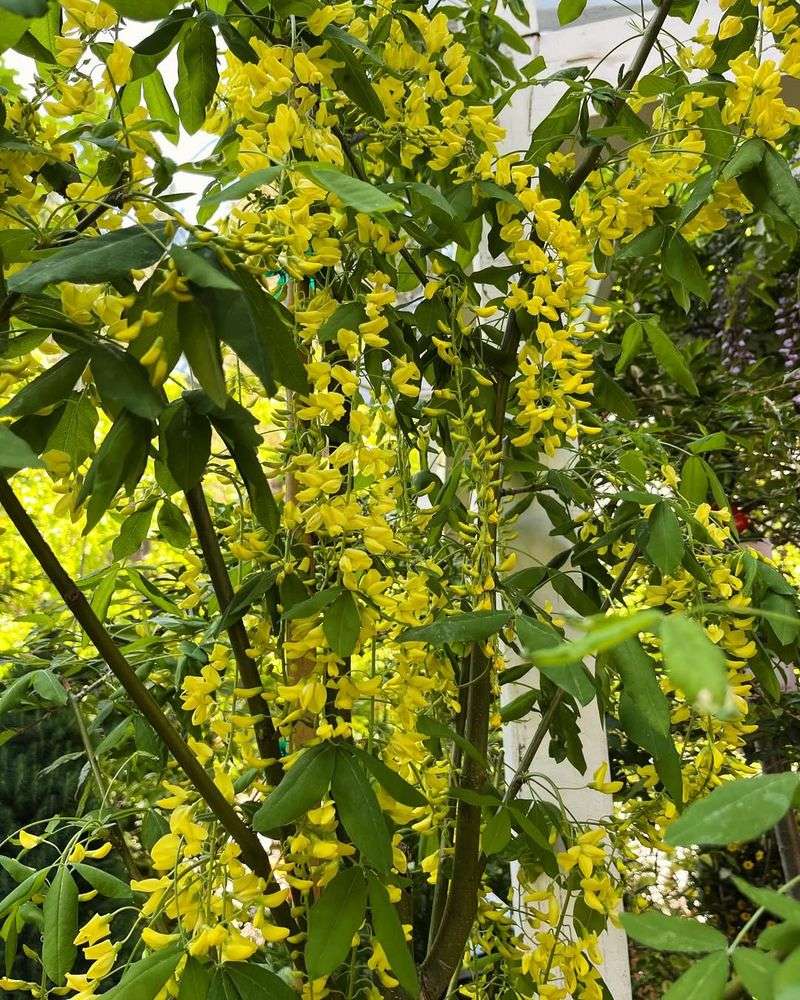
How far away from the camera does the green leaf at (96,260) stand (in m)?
0.42

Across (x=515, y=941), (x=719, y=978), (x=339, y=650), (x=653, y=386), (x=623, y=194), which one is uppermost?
(x=653, y=386)

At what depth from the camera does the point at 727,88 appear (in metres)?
0.74

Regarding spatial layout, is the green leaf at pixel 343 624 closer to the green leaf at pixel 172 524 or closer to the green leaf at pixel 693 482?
the green leaf at pixel 172 524

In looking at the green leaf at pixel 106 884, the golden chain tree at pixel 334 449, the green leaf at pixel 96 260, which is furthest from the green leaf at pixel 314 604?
the green leaf at pixel 106 884

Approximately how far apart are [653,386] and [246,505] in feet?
5.80

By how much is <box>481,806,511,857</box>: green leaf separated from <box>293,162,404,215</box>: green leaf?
1.52ft

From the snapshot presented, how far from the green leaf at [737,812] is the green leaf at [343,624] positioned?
1.00 feet

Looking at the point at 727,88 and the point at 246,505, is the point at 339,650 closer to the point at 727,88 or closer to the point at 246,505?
the point at 246,505

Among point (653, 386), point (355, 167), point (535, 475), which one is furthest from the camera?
point (653, 386)

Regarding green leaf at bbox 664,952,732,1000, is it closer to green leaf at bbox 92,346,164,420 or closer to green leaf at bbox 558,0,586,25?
green leaf at bbox 92,346,164,420

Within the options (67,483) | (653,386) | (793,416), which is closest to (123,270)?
(67,483)

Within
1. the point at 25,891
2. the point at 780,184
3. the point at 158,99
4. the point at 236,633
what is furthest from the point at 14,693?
the point at 780,184

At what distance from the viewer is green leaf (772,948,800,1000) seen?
0.23 meters

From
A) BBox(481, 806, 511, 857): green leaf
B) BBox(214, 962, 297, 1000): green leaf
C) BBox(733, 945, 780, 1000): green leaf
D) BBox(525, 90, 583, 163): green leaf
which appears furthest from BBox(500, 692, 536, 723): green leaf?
BBox(733, 945, 780, 1000): green leaf
